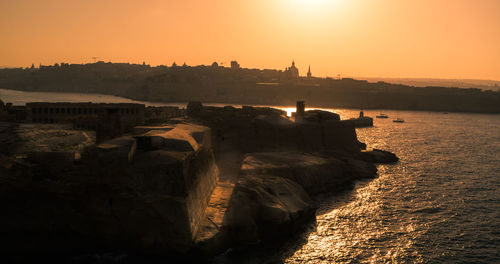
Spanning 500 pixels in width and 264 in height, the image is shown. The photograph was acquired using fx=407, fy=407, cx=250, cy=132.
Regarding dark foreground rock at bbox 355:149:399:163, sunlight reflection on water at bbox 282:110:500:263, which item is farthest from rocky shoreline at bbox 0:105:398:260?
dark foreground rock at bbox 355:149:399:163

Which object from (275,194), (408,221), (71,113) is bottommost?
(408,221)

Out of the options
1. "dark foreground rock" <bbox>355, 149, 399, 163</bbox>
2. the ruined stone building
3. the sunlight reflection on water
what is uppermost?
the ruined stone building

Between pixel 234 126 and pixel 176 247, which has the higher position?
pixel 234 126

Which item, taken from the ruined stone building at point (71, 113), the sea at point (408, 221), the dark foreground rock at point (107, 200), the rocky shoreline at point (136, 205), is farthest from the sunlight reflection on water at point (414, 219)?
the ruined stone building at point (71, 113)

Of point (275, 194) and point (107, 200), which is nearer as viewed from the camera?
point (107, 200)

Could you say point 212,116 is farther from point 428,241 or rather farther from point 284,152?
point 428,241

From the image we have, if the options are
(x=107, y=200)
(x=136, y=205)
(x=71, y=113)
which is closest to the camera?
(x=136, y=205)

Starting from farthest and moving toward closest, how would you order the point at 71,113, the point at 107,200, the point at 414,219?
1. the point at 71,113
2. the point at 414,219
3. the point at 107,200

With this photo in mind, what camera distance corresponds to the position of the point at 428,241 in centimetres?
2512

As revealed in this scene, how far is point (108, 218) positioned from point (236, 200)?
768 cm


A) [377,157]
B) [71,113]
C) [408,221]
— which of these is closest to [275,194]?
[408,221]

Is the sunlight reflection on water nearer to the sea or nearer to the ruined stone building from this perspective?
the sea

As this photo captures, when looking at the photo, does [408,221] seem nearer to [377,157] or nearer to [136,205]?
[136,205]

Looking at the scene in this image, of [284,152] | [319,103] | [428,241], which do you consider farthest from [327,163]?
[319,103]
